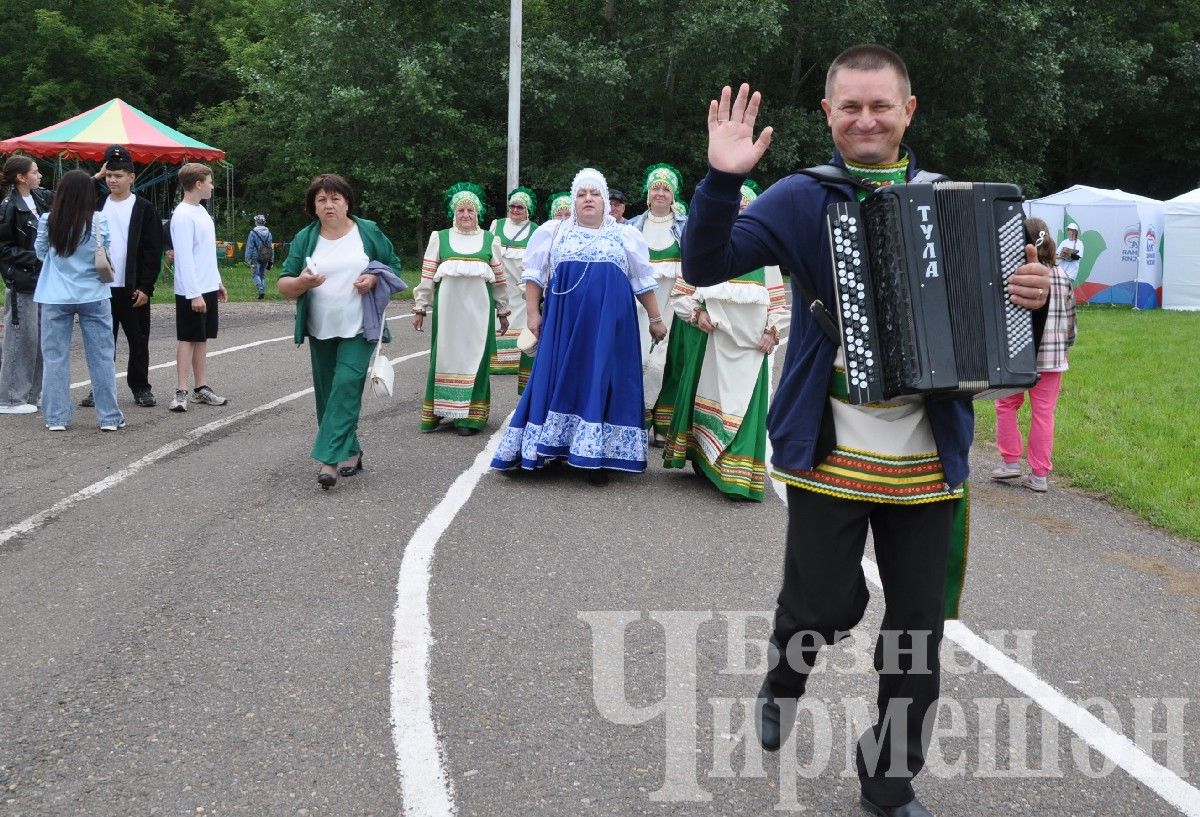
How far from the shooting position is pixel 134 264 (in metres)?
10.3

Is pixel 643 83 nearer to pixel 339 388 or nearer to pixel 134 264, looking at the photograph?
pixel 134 264

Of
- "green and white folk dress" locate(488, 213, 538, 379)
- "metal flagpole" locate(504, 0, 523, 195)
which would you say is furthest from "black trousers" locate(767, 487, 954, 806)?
"metal flagpole" locate(504, 0, 523, 195)

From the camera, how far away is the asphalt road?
353 cm

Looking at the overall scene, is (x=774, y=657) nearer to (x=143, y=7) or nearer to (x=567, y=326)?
(x=567, y=326)

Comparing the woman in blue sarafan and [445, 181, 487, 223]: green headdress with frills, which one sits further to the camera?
[445, 181, 487, 223]: green headdress with frills

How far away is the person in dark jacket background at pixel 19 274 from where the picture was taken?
9695 mm

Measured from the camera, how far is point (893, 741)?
3.33m

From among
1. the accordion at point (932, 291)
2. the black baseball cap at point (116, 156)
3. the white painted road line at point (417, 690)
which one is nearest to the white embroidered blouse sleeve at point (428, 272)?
the black baseball cap at point (116, 156)

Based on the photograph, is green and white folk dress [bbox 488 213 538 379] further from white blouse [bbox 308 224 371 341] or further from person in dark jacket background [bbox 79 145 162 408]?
white blouse [bbox 308 224 371 341]

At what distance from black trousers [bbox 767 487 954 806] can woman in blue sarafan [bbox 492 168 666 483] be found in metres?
4.25

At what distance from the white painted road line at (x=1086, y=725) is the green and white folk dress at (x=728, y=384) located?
2.49 meters

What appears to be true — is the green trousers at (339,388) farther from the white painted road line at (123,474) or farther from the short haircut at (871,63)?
the short haircut at (871,63)

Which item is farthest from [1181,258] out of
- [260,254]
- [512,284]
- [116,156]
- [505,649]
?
[505,649]

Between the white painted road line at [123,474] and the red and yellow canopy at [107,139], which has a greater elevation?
A: the red and yellow canopy at [107,139]
